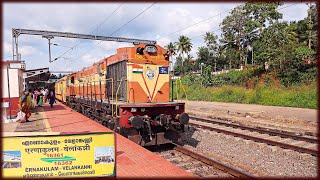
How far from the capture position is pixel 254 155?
7.90 metres

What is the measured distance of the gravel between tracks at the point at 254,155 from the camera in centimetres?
646

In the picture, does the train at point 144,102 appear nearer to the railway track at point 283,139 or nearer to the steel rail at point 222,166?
the steel rail at point 222,166

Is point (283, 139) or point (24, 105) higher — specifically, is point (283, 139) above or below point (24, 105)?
below

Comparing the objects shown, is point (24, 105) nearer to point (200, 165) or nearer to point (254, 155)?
point (200, 165)

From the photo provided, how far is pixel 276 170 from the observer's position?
6.52m

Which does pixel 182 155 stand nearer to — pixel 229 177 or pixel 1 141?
pixel 229 177

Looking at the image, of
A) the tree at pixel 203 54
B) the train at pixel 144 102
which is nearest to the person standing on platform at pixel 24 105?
the train at pixel 144 102

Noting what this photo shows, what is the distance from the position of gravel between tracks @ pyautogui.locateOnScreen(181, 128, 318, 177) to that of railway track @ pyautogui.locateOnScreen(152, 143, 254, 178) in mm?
511

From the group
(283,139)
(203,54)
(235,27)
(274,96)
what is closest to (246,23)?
(235,27)

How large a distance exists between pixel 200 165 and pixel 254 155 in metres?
2.31

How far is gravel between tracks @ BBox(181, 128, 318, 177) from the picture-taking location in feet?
21.2

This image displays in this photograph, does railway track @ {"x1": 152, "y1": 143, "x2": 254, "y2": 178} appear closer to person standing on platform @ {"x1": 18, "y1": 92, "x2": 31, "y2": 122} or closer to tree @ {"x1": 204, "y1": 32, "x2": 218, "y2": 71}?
person standing on platform @ {"x1": 18, "y1": 92, "x2": 31, "y2": 122}

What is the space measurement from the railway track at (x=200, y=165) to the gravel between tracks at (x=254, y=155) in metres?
0.51

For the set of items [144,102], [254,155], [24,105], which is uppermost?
[144,102]
